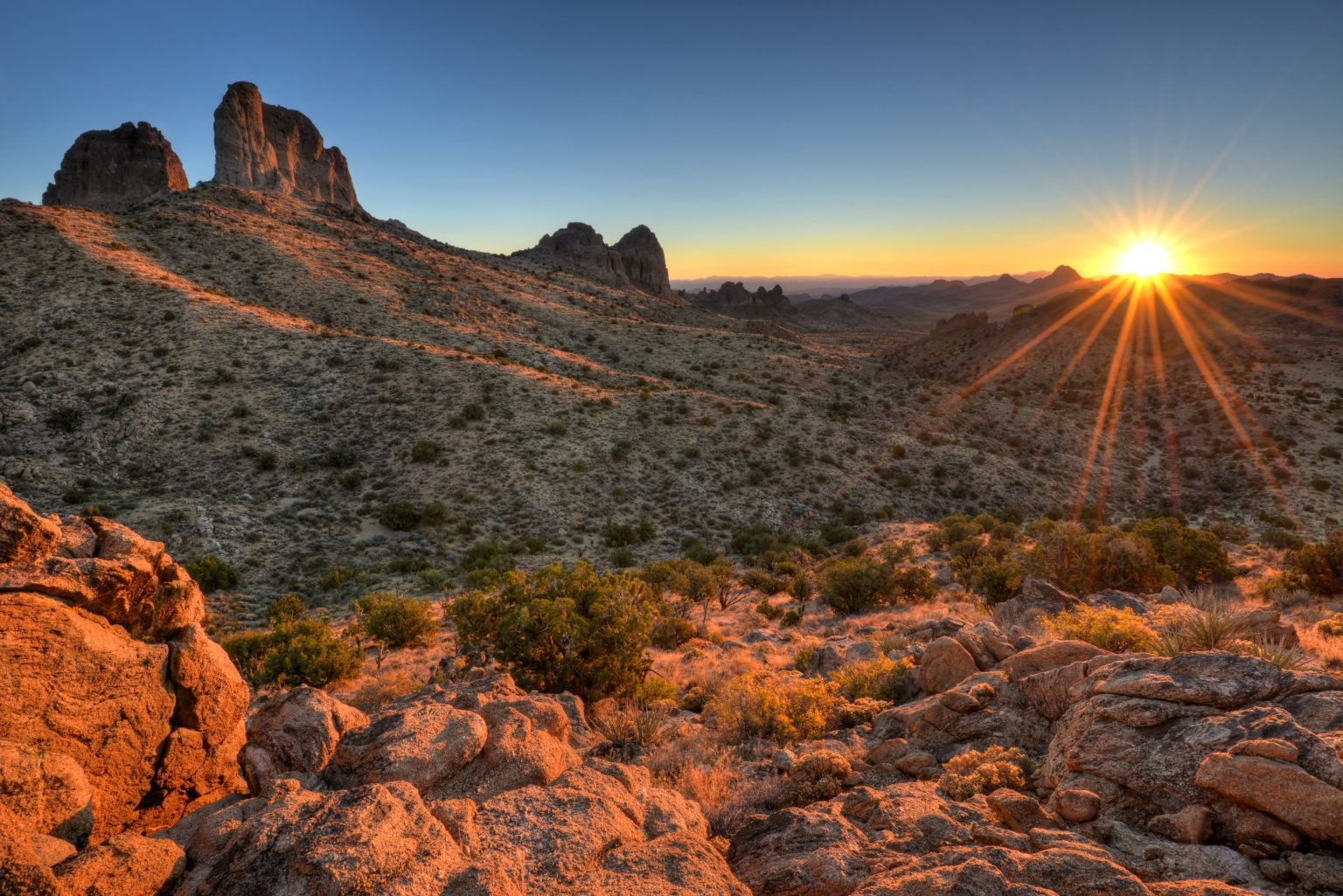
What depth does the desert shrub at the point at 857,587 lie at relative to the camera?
1920 cm

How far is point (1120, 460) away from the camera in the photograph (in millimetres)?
43000

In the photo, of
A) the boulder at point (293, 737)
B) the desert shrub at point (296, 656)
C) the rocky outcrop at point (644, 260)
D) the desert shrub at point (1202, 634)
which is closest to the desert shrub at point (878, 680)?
the desert shrub at point (1202, 634)

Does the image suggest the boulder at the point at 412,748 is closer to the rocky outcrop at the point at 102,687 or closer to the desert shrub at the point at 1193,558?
the rocky outcrop at the point at 102,687

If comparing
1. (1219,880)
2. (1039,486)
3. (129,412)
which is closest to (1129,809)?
(1219,880)

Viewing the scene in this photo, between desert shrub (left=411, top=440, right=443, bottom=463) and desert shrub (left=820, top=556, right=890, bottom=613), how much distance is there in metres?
21.4

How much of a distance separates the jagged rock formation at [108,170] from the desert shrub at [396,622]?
102054mm

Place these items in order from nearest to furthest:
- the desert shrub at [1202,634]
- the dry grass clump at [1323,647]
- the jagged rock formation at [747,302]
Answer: the desert shrub at [1202,634]
the dry grass clump at [1323,647]
the jagged rock formation at [747,302]

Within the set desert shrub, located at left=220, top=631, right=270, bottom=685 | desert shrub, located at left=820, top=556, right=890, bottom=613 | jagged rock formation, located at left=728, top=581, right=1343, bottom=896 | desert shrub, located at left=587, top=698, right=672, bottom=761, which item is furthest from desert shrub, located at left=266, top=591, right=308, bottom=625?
jagged rock formation, located at left=728, top=581, right=1343, bottom=896

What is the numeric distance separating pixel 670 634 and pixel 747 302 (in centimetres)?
15314

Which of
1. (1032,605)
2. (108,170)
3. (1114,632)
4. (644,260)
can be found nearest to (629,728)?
(1114,632)

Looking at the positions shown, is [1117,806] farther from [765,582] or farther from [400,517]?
[400,517]

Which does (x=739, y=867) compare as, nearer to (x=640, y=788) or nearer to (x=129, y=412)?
(x=640, y=788)

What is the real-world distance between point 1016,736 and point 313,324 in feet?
164

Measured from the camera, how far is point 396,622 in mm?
15820
